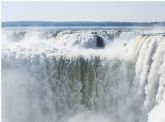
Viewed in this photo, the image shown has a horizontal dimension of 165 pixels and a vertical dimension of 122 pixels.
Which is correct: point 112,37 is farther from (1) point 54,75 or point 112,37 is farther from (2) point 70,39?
(1) point 54,75

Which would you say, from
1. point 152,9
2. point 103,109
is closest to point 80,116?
point 103,109

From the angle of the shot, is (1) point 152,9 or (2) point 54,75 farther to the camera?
(2) point 54,75

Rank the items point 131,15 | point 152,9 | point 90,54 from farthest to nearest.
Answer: point 90,54 → point 131,15 → point 152,9

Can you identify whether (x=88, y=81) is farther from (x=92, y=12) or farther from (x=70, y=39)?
(x=92, y=12)

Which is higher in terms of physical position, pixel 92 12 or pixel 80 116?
pixel 92 12

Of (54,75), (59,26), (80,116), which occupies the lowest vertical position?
(80,116)

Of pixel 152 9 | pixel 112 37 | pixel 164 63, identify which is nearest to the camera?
pixel 152 9
